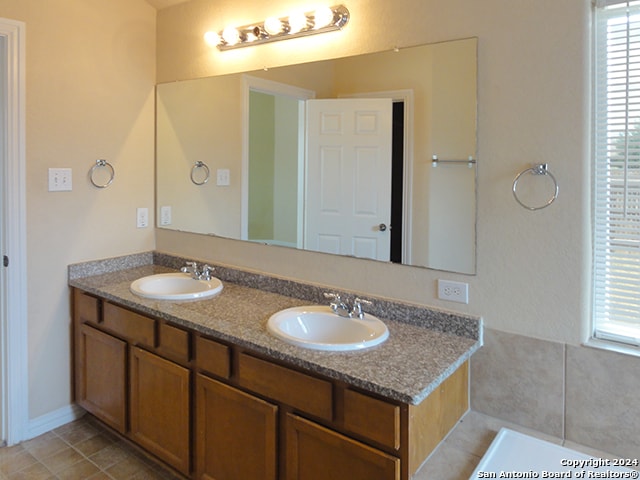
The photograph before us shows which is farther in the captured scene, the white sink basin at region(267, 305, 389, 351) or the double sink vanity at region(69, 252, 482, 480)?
the white sink basin at region(267, 305, 389, 351)

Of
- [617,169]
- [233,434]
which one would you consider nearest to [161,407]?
[233,434]

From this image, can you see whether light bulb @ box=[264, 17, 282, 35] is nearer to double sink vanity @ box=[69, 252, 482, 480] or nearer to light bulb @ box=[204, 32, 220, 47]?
light bulb @ box=[204, 32, 220, 47]

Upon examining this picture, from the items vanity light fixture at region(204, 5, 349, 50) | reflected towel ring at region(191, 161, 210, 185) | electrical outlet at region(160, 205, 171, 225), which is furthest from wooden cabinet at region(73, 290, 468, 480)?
vanity light fixture at region(204, 5, 349, 50)

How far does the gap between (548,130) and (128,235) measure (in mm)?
2279

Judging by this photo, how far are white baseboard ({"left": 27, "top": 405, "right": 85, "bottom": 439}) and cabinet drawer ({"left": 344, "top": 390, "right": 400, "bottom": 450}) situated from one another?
192cm

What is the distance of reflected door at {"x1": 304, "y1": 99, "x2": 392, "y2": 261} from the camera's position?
195 cm

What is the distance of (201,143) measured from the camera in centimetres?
270

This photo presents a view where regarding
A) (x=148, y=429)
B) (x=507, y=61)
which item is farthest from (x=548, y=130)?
(x=148, y=429)

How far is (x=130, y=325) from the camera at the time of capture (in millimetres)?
2154

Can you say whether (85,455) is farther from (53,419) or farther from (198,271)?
(198,271)

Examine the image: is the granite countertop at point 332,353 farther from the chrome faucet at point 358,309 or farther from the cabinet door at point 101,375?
the cabinet door at point 101,375

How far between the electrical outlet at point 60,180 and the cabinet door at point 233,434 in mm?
1318

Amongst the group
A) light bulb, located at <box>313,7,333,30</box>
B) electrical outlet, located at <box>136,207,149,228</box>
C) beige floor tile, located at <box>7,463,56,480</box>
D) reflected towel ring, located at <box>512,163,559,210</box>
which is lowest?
beige floor tile, located at <box>7,463,56,480</box>

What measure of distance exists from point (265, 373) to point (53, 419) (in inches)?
64.4
